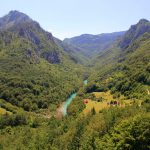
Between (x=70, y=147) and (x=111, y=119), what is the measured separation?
18.3 meters

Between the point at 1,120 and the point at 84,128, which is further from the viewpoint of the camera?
the point at 1,120

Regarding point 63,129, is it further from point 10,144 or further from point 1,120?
point 1,120

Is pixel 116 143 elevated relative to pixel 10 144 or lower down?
elevated

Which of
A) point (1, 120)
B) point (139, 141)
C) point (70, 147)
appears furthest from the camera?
point (1, 120)

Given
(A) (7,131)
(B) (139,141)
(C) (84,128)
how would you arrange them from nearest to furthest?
(B) (139,141) → (C) (84,128) → (A) (7,131)

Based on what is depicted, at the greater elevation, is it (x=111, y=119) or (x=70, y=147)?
(x=111, y=119)

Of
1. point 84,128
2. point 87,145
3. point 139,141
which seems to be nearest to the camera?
point 139,141

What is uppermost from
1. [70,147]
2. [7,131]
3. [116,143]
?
[116,143]

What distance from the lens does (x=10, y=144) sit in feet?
459

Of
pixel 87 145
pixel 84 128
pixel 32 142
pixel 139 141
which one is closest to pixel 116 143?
pixel 139 141

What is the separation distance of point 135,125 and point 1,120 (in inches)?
4931

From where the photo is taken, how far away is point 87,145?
10344 cm

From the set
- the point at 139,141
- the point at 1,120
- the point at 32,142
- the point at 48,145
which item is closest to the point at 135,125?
the point at 139,141

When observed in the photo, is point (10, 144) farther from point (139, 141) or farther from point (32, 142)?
point (139, 141)
